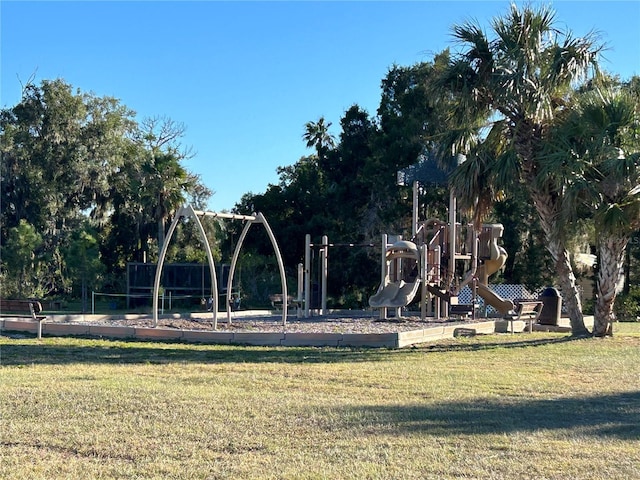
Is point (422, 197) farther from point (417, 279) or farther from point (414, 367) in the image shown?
point (414, 367)

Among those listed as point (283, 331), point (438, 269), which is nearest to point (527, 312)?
point (438, 269)

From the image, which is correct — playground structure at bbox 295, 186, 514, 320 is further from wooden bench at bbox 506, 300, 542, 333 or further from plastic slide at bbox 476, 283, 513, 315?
Result: wooden bench at bbox 506, 300, 542, 333

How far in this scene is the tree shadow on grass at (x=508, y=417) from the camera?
6223 millimetres

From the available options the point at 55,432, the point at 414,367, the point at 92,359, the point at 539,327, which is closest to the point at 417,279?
the point at 539,327

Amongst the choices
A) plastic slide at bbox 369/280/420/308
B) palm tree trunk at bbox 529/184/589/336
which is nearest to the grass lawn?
palm tree trunk at bbox 529/184/589/336

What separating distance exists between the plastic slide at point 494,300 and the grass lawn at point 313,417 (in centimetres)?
887

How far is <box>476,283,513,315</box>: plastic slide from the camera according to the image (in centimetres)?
2015

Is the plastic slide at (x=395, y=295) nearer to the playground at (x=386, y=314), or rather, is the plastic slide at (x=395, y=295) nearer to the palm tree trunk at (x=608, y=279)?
the playground at (x=386, y=314)

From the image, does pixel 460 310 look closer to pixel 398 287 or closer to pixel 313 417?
pixel 398 287

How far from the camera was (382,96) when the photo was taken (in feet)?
106

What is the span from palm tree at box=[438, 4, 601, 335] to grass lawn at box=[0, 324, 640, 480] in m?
5.29

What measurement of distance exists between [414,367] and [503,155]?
696cm

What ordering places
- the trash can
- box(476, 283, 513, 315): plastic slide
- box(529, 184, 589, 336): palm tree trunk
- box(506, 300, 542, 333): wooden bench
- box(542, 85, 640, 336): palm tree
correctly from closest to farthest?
1. box(542, 85, 640, 336): palm tree
2. box(529, 184, 589, 336): palm tree trunk
3. box(506, 300, 542, 333): wooden bench
4. the trash can
5. box(476, 283, 513, 315): plastic slide

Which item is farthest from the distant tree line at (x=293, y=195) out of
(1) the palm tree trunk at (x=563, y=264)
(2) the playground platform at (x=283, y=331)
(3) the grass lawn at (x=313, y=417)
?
(3) the grass lawn at (x=313, y=417)
